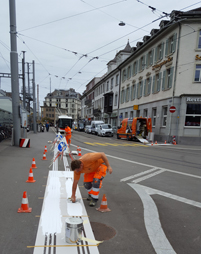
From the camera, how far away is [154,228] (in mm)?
3266

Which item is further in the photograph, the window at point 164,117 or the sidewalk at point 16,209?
the window at point 164,117

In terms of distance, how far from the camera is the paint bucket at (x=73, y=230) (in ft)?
8.95

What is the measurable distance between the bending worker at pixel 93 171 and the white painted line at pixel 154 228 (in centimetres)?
112

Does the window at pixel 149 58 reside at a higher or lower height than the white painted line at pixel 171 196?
higher

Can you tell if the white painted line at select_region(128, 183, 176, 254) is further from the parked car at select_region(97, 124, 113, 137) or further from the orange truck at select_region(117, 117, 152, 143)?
the parked car at select_region(97, 124, 113, 137)

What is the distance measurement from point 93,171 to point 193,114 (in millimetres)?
17578

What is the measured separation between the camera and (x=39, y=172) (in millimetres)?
6508

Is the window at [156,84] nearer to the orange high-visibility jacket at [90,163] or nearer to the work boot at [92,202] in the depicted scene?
the orange high-visibility jacket at [90,163]

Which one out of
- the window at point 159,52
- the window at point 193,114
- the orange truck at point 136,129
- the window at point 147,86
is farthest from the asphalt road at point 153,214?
the window at point 147,86

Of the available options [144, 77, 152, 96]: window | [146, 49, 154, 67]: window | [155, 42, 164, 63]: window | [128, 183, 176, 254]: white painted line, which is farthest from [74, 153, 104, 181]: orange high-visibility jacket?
[146, 49, 154, 67]: window

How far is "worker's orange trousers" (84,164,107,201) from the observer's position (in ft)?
13.4

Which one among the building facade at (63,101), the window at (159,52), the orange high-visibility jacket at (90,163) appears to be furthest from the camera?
the building facade at (63,101)

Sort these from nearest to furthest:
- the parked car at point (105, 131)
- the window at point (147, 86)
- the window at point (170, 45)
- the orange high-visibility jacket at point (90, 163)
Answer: the orange high-visibility jacket at point (90, 163) < the window at point (170, 45) < the window at point (147, 86) < the parked car at point (105, 131)

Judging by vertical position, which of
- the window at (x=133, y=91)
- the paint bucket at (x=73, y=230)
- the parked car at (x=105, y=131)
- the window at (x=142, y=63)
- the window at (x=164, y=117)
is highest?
the window at (x=142, y=63)
